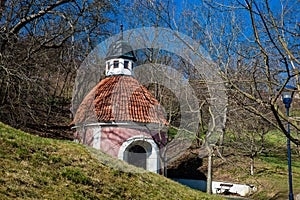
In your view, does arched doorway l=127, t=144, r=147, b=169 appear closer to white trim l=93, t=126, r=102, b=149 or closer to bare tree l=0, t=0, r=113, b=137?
white trim l=93, t=126, r=102, b=149

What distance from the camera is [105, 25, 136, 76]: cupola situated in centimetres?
1541

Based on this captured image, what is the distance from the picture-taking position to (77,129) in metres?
14.6

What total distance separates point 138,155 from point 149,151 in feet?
2.29

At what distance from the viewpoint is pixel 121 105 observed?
13.6 meters

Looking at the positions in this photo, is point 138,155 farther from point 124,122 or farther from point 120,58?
point 120,58

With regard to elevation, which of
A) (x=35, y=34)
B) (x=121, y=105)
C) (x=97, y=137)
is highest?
(x=35, y=34)

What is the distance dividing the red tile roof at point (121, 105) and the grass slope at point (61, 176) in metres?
4.84

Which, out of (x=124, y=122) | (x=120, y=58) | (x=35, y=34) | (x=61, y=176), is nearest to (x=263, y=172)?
(x=124, y=122)

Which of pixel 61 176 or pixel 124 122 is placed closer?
pixel 61 176

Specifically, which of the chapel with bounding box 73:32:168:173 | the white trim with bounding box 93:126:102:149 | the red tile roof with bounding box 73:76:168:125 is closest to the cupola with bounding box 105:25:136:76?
the chapel with bounding box 73:32:168:173

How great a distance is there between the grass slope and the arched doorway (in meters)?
5.51

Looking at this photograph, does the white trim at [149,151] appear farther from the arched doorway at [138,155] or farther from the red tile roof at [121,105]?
the red tile roof at [121,105]

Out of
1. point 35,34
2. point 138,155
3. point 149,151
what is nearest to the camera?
point 35,34

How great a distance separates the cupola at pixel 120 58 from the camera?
15414 mm
